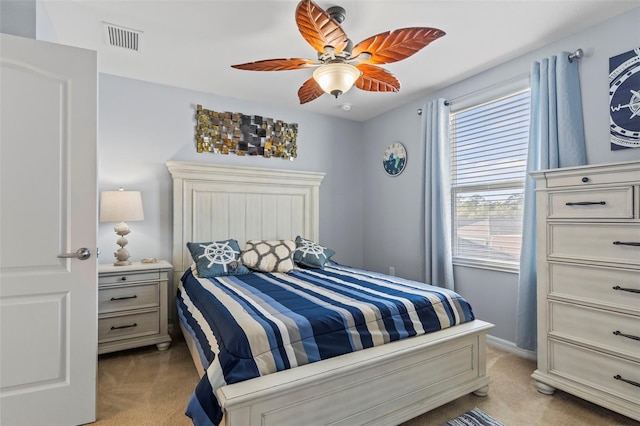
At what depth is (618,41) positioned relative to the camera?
217 cm

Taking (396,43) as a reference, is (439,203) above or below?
below

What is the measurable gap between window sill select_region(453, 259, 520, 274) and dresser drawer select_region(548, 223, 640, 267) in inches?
26.5

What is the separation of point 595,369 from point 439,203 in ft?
5.74

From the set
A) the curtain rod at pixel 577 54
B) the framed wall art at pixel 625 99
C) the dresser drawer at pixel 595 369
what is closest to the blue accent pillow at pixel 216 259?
the dresser drawer at pixel 595 369

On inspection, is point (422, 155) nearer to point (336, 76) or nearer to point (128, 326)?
point (336, 76)

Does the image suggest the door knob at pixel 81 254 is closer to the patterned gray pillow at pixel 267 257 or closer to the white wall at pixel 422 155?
the patterned gray pillow at pixel 267 257

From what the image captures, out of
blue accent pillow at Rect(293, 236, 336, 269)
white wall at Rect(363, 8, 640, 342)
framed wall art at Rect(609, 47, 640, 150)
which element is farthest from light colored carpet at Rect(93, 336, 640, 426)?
framed wall art at Rect(609, 47, 640, 150)

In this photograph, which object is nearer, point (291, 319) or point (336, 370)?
point (336, 370)

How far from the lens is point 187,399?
2025 mm

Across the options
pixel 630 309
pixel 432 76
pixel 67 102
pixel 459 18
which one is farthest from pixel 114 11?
pixel 630 309

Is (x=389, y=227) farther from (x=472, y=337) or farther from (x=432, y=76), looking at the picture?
(x=472, y=337)

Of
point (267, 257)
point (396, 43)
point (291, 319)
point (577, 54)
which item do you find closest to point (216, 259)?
point (267, 257)

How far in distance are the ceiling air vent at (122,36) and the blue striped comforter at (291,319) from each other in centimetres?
191

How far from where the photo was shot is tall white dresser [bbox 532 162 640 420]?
1.76m
